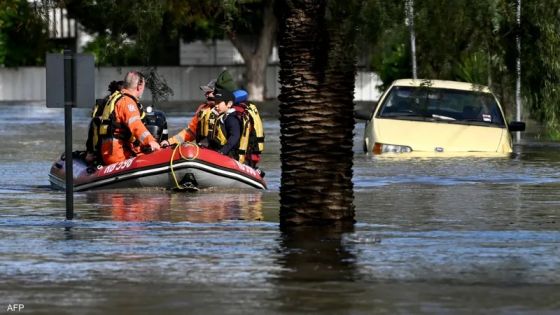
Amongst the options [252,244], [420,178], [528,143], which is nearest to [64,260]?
[252,244]

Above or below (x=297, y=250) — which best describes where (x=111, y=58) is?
above

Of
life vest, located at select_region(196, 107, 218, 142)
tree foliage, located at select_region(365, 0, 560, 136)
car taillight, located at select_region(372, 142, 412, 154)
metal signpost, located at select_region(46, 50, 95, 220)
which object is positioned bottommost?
car taillight, located at select_region(372, 142, 412, 154)

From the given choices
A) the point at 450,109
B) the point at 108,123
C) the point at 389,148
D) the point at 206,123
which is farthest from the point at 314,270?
the point at 450,109

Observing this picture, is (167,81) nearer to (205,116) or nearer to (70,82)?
(205,116)

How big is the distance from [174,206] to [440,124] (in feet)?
24.2

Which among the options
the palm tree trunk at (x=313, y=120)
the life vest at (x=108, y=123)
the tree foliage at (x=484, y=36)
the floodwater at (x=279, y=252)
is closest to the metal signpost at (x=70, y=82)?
the floodwater at (x=279, y=252)

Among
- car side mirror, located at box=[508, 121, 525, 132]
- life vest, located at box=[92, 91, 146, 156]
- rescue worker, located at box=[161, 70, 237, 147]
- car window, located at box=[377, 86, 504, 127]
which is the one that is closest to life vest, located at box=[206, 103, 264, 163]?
rescue worker, located at box=[161, 70, 237, 147]

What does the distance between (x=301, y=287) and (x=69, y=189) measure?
5.02m

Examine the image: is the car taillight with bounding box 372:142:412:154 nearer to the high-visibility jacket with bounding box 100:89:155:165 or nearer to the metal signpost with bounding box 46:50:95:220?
the high-visibility jacket with bounding box 100:89:155:165

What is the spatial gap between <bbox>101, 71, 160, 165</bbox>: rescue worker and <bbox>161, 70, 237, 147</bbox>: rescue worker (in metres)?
0.46

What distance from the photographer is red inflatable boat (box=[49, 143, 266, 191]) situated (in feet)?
62.3

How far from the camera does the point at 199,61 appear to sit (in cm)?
6844

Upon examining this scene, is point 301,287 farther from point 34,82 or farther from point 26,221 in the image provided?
point 34,82

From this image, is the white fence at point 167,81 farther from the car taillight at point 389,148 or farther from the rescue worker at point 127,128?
the rescue worker at point 127,128
